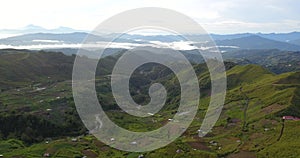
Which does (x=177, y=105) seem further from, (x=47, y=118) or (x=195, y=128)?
(x=47, y=118)

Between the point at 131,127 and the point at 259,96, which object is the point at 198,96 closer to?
the point at 259,96

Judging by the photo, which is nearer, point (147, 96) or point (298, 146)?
point (298, 146)

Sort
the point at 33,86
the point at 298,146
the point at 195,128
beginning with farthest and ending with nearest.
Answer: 1. the point at 33,86
2. the point at 195,128
3. the point at 298,146

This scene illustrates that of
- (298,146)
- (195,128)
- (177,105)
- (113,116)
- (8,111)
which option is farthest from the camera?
(177,105)

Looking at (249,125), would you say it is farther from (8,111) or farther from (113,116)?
(8,111)

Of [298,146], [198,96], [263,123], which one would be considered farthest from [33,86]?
[298,146]

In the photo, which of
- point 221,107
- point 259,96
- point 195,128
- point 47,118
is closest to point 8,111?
point 47,118

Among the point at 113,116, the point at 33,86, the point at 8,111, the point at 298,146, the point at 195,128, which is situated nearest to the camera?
the point at 298,146

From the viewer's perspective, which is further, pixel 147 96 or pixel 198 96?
pixel 147 96

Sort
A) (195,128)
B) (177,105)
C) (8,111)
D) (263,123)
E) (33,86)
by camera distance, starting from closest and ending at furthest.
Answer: (263,123)
(195,128)
(8,111)
(177,105)
(33,86)
